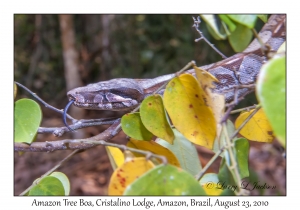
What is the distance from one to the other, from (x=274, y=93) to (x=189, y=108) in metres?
0.31

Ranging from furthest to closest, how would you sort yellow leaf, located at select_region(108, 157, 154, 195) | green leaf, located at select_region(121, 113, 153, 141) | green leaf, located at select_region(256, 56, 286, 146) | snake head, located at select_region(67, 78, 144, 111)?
snake head, located at select_region(67, 78, 144, 111) → green leaf, located at select_region(121, 113, 153, 141) → yellow leaf, located at select_region(108, 157, 154, 195) → green leaf, located at select_region(256, 56, 286, 146)

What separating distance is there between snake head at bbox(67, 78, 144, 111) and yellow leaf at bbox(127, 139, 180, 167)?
59 cm

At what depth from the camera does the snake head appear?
1.51 m

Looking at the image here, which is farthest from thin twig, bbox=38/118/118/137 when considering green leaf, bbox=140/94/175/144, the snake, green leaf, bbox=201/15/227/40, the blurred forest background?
the blurred forest background

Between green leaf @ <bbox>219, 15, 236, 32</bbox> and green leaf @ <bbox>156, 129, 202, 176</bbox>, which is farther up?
green leaf @ <bbox>219, 15, 236, 32</bbox>

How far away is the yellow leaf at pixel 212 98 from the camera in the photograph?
0.77 meters

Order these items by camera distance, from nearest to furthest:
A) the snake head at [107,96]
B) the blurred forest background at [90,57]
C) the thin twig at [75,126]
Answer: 1. the thin twig at [75,126]
2. the snake head at [107,96]
3. the blurred forest background at [90,57]

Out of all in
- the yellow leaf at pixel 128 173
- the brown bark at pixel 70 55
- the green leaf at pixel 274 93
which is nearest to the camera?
the green leaf at pixel 274 93

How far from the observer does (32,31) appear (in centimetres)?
Answer: 425

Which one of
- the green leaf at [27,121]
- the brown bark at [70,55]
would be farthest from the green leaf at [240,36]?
the brown bark at [70,55]

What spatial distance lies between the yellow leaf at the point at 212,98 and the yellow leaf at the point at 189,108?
12mm

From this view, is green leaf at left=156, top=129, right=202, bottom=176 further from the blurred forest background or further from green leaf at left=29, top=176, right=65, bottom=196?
the blurred forest background

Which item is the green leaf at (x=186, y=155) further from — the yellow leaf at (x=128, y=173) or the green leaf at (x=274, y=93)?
the green leaf at (x=274, y=93)
